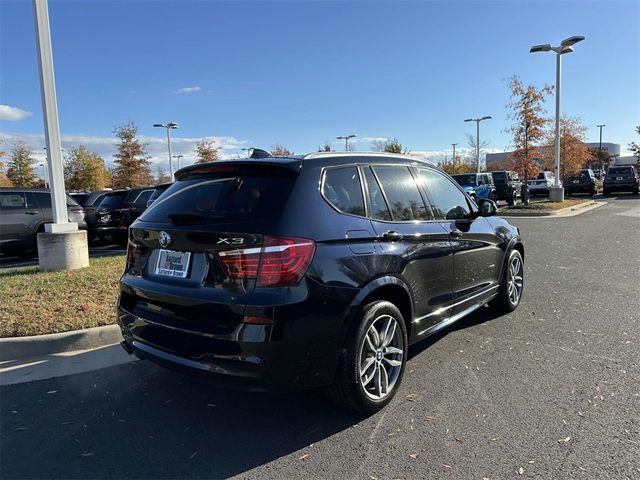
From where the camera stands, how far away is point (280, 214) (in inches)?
118

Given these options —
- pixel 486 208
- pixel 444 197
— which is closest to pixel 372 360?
pixel 444 197

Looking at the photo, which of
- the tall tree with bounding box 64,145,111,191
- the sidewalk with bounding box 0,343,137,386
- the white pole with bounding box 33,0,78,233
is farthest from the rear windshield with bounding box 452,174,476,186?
the tall tree with bounding box 64,145,111,191

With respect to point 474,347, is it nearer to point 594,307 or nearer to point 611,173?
point 594,307

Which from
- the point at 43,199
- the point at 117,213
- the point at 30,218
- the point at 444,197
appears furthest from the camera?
the point at 117,213

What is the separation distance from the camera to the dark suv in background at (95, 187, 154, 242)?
42.1 ft

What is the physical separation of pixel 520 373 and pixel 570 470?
1.37 metres

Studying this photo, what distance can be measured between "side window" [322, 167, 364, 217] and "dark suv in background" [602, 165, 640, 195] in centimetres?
3657

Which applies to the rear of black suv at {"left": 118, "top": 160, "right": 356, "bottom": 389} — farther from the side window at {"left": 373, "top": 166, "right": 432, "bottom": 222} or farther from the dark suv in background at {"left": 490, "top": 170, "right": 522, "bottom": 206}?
the dark suv in background at {"left": 490, "top": 170, "right": 522, "bottom": 206}

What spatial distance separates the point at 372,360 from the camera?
134 inches

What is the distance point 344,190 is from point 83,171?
60002 millimetres

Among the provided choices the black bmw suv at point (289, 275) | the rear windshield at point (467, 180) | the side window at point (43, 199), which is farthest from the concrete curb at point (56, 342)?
the rear windshield at point (467, 180)

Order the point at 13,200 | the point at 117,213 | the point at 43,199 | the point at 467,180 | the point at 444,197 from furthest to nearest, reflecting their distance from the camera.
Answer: the point at 467,180
the point at 117,213
the point at 43,199
the point at 13,200
the point at 444,197

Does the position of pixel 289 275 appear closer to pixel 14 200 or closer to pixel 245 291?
pixel 245 291

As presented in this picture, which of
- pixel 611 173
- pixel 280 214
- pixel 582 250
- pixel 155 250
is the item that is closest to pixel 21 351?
pixel 155 250
